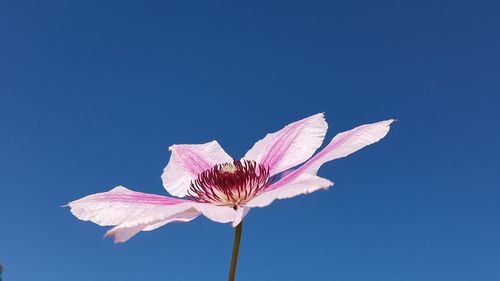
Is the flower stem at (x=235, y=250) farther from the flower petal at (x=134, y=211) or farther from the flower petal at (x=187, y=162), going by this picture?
the flower petal at (x=187, y=162)

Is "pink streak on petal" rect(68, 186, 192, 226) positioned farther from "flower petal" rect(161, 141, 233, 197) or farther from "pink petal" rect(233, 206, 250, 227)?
"flower petal" rect(161, 141, 233, 197)

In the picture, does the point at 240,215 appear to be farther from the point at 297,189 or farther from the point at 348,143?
the point at 348,143

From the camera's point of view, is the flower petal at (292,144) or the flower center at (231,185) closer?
the flower center at (231,185)

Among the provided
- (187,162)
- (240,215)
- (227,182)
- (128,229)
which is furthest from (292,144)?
(128,229)

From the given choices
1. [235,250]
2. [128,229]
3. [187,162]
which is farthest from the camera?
[187,162]

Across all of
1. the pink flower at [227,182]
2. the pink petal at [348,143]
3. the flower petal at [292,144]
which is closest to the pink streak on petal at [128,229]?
the pink flower at [227,182]

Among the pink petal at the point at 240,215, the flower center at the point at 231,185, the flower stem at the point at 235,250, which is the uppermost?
the flower center at the point at 231,185

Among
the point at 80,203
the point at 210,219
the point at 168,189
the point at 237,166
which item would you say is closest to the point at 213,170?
the point at 237,166
